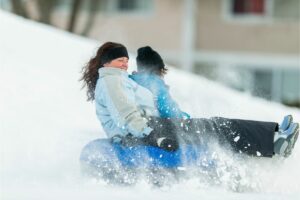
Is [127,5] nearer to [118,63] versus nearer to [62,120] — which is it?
[62,120]

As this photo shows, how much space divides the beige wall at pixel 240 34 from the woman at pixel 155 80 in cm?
1842

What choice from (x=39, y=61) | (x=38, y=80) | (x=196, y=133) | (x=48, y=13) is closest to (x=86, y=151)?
(x=196, y=133)

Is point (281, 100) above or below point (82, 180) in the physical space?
below

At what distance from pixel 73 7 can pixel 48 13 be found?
717 millimetres

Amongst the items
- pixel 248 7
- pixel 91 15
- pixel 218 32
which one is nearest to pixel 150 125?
pixel 91 15

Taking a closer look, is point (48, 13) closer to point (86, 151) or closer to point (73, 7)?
point (73, 7)

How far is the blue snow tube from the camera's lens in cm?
844

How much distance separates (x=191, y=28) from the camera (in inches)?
1069

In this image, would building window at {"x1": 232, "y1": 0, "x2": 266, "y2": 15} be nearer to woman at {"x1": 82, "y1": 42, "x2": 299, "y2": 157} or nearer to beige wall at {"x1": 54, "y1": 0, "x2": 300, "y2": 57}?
beige wall at {"x1": 54, "y1": 0, "x2": 300, "y2": 57}

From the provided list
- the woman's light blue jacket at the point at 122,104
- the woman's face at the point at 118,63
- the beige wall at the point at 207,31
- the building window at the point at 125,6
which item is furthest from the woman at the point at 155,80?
the building window at the point at 125,6

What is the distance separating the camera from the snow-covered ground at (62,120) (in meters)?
8.29

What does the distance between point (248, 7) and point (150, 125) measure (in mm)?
19297

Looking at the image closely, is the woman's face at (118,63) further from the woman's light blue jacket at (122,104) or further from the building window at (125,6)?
the building window at (125,6)

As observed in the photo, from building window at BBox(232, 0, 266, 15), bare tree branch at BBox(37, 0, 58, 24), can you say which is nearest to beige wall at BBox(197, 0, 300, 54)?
building window at BBox(232, 0, 266, 15)
